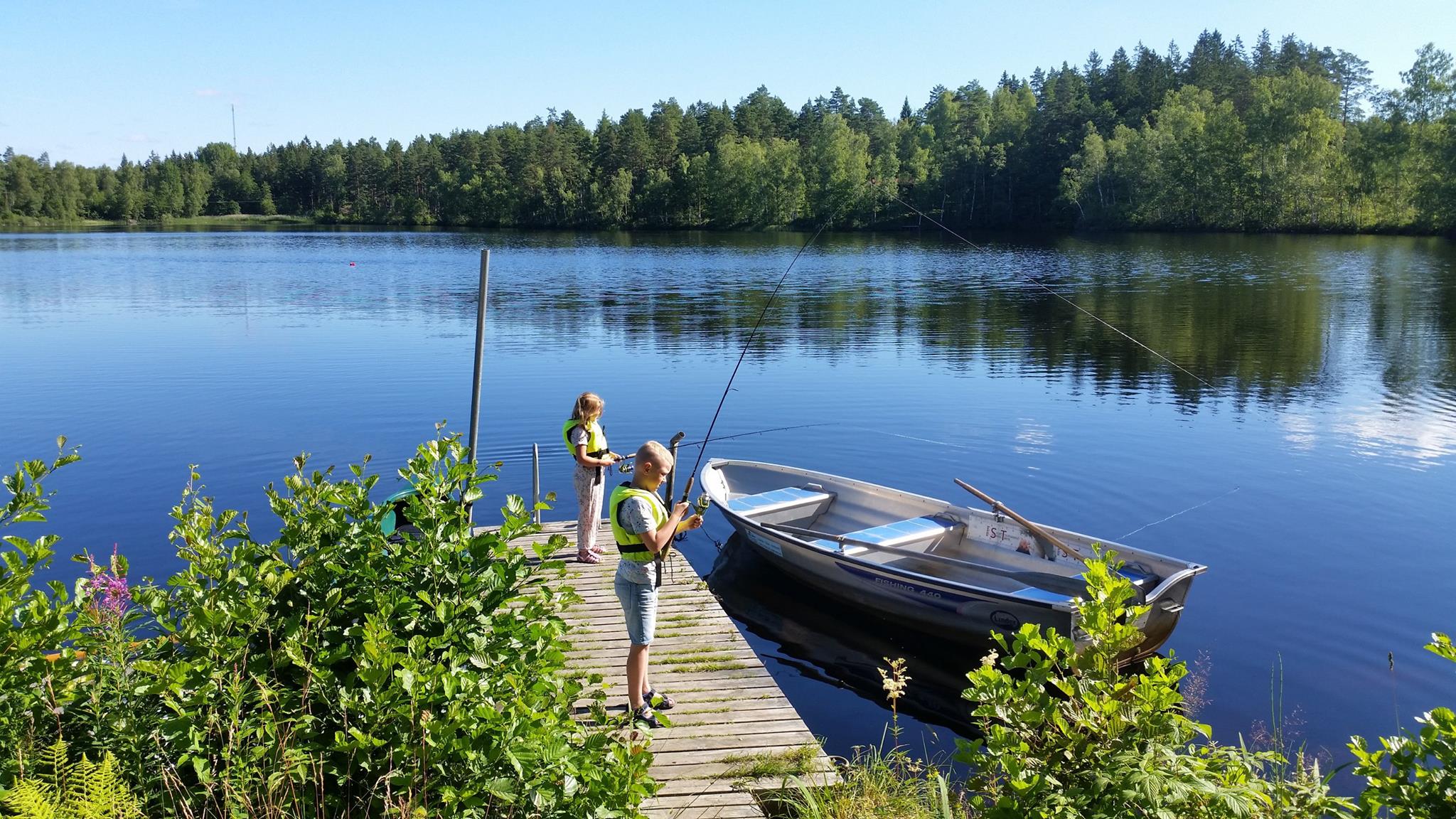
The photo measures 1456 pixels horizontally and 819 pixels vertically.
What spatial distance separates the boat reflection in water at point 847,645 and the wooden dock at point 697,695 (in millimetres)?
1414

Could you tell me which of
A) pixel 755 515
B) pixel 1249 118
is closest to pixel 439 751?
pixel 755 515

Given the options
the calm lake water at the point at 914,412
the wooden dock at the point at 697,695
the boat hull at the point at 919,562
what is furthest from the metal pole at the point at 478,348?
the calm lake water at the point at 914,412

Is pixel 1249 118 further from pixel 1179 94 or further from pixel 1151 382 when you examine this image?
pixel 1151 382

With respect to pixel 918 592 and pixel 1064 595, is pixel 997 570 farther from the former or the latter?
pixel 918 592

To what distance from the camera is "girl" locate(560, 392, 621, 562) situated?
9.31 m

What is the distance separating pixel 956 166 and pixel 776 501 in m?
92.7

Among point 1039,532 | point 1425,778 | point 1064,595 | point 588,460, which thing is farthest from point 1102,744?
point 1039,532

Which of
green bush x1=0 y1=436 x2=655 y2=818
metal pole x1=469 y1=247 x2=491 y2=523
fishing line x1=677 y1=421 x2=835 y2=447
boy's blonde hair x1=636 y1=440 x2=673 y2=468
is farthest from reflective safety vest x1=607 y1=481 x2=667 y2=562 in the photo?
fishing line x1=677 y1=421 x2=835 y2=447

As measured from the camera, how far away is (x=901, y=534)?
1100 cm

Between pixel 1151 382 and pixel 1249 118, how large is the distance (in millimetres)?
69463

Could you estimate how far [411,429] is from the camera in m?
19.0

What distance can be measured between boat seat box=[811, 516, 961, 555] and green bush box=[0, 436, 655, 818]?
667 cm

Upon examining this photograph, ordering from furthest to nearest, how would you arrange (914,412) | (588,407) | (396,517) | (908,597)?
(914,412) < (908,597) < (588,407) < (396,517)

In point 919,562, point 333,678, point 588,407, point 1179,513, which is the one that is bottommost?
point 1179,513
